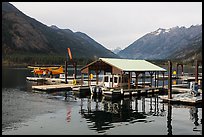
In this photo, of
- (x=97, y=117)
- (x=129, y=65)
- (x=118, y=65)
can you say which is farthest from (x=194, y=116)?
(x=129, y=65)

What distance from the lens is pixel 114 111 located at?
35.2 meters

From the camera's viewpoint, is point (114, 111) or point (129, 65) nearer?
point (114, 111)

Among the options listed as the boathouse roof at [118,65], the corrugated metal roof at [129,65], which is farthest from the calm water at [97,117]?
the corrugated metal roof at [129,65]

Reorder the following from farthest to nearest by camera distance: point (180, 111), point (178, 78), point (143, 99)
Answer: point (178, 78) < point (143, 99) < point (180, 111)

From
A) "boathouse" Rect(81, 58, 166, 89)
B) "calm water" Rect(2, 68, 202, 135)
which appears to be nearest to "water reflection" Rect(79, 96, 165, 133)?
"calm water" Rect(2, 68, 202, 135)

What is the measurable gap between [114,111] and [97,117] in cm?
379

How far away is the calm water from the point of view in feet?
86.1

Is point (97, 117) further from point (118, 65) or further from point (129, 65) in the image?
Answer: point (129, 65)

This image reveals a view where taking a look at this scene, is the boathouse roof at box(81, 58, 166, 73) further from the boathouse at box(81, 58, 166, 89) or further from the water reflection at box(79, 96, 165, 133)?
the water reflection at box(79, 96, 165, 133)

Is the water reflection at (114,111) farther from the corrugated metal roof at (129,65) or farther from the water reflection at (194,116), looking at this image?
the corrugated metal roof at (129,65)

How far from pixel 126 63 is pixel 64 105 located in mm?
15226

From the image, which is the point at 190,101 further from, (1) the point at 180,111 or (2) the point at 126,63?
(2) the point at 126,63

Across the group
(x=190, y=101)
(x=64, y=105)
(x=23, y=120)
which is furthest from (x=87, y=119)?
(x=190, y=101)

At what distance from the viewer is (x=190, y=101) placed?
3888cm
